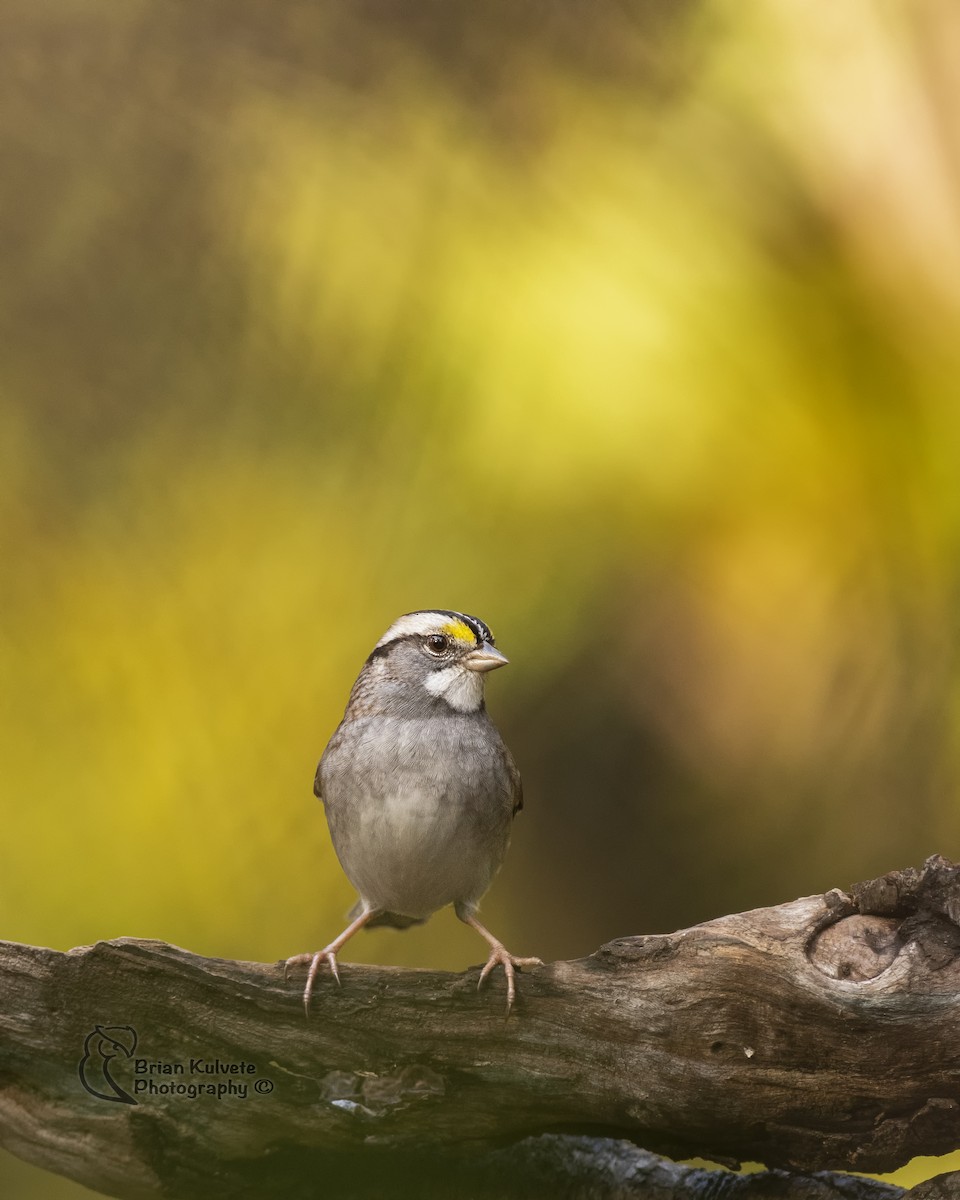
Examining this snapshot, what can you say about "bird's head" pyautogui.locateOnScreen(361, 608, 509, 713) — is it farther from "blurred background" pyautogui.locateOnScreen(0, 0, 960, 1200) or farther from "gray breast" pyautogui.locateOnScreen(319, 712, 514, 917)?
"blurred background" pyautogui.locateOnScreen(0, 0, 960, 1200)

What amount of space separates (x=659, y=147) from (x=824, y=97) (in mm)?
328

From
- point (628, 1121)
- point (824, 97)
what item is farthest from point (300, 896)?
point (824, 97)

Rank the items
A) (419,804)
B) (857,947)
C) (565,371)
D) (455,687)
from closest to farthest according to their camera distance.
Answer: (857,947)
(419,804)
(455,687)
(565,371)

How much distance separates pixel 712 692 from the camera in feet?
8.26

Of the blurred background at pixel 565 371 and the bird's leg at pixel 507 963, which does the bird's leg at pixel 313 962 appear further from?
the blurred background at pixel 565 371

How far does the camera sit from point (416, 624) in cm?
189

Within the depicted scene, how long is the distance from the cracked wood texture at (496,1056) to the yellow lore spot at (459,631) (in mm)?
466

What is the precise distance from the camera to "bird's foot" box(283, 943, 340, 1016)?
1.68 meters

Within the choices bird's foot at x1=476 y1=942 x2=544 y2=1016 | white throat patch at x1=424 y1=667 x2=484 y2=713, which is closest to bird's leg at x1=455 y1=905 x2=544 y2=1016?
bird's foot at x1=476 y1=942 x2=544 y2=1016

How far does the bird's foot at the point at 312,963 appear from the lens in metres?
1.68

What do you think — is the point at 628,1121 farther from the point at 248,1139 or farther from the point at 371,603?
the point at 371,603

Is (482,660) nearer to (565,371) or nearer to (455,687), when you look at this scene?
(455,687)

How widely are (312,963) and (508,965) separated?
0.26m

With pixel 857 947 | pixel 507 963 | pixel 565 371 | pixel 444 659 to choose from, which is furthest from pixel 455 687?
pixel 565 371
